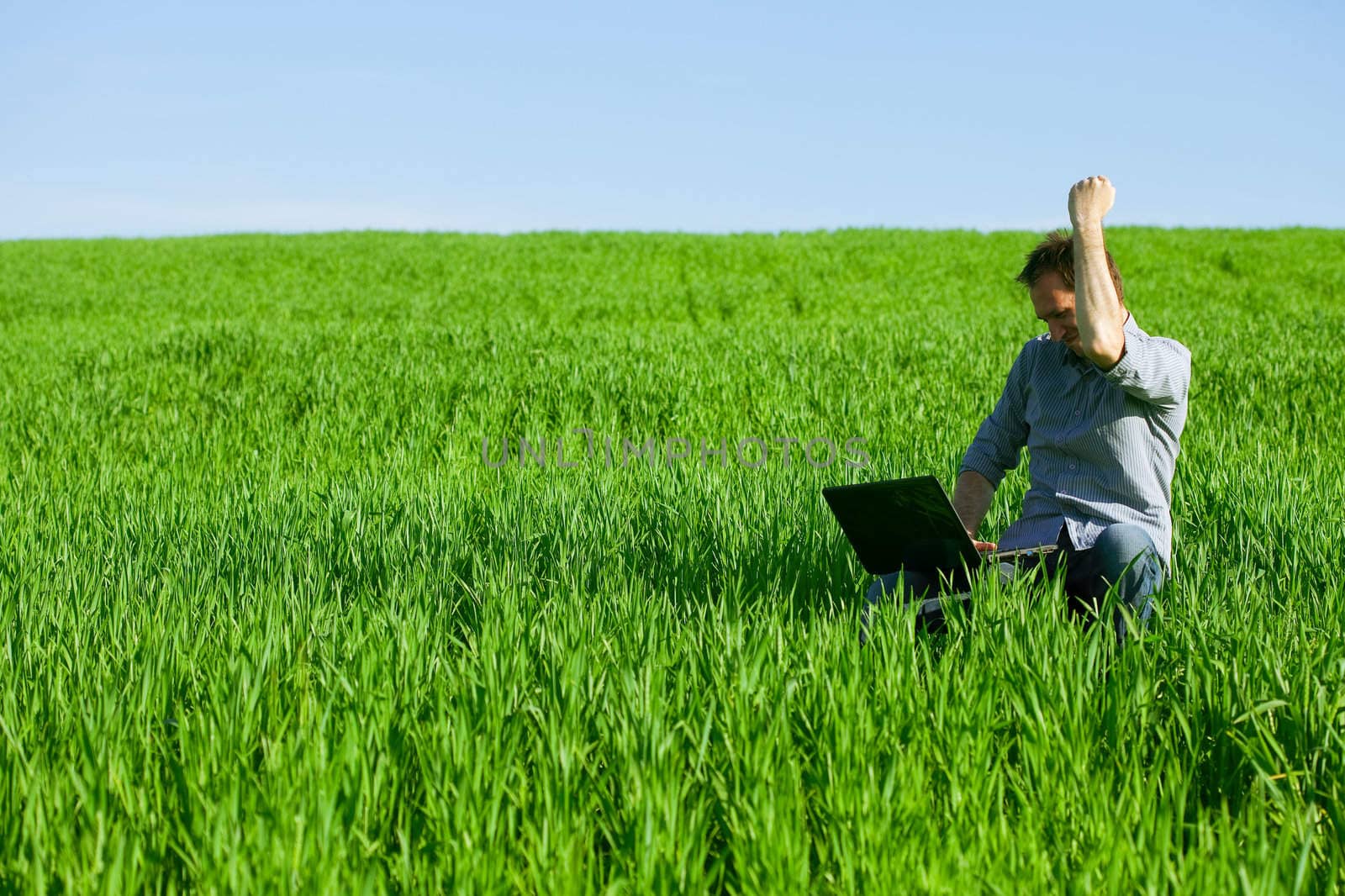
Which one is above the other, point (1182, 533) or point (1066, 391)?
point (1066, 391)

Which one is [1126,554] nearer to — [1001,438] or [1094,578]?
[1094,578]

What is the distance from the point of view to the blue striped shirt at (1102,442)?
119 inches

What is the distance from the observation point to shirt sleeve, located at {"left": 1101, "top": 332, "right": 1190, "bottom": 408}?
113 inches

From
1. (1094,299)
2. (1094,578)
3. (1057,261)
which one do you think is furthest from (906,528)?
(1057,261)

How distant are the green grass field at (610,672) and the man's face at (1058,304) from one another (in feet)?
2.73

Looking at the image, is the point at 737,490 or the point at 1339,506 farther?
the point at 737,490

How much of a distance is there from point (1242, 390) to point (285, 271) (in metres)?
18.7

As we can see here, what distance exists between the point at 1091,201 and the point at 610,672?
1.83m

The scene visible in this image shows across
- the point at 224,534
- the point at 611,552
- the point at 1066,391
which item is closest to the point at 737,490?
the point at 611,552

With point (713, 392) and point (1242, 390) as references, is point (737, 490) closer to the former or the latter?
point (713, 392)

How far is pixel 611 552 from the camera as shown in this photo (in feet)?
11.8

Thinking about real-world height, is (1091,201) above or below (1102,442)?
above

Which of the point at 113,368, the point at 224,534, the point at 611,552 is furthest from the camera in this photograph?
the point at 113,368

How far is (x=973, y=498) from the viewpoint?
139 inches
